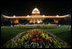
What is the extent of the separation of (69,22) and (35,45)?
1.92m

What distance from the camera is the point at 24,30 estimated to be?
5027 mm

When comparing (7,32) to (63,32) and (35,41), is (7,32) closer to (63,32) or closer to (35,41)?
(35,41)

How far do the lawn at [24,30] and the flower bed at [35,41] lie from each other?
0.19 metres

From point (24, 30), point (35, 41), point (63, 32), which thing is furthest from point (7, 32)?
point (63, 32)

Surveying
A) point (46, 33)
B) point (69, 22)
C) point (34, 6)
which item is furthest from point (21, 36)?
point (69, 22)

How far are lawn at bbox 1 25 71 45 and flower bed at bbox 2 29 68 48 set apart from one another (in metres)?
0.19

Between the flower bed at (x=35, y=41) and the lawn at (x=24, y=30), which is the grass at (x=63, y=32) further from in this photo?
the flower bed at (x=35, y=41)

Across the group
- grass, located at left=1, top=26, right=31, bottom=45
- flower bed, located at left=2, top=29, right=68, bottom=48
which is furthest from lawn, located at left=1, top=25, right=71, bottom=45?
flower bed, located at left=2, top=29, right=68, bottom=48

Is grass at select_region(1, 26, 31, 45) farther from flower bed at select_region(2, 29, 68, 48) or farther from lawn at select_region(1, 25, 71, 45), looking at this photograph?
flower bed at select_region(2, 29, 68, 48)

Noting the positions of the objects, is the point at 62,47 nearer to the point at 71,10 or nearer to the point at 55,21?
the point at 55,21

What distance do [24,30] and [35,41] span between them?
2.66 ft

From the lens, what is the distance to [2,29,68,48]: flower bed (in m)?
4.52

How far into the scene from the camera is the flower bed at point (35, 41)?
178 inches

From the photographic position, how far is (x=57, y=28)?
5.16 meters
